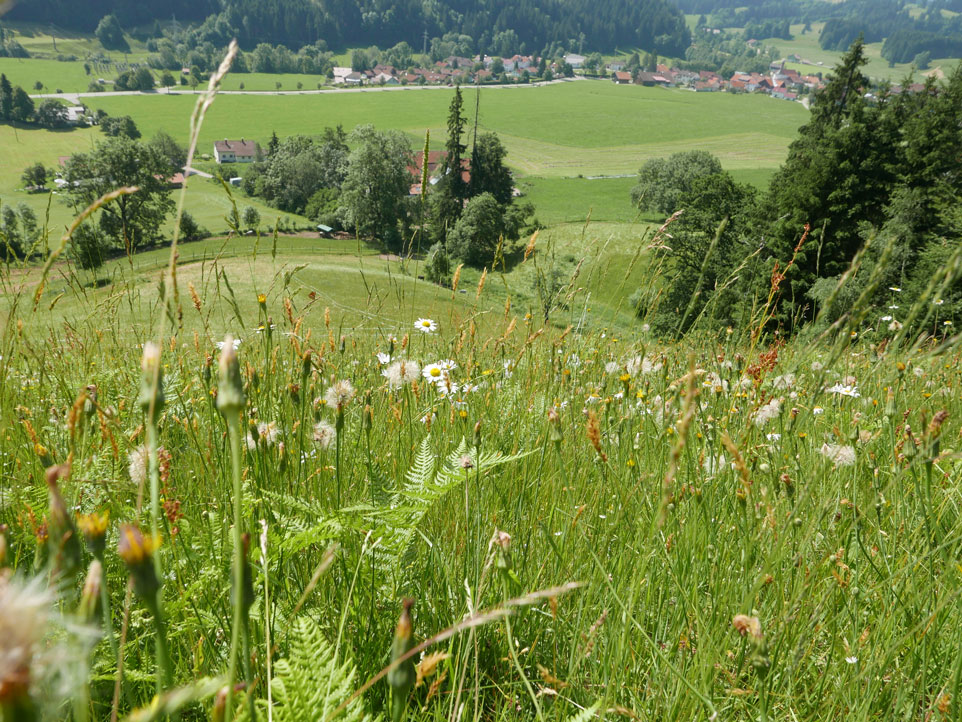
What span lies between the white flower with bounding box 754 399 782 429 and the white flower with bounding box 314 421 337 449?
5.07 ft

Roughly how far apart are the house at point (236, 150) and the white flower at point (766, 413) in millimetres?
91449

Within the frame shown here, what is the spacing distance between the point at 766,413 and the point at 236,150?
93859 mm

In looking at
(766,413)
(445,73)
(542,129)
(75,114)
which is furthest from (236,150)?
(766,413)

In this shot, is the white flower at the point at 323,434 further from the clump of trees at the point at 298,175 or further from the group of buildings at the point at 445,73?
the group of buildings at the point at 445,73

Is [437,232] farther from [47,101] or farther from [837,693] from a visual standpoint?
[47,101]

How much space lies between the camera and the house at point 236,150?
84.1 m

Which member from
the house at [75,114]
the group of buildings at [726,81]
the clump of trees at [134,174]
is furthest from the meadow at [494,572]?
the group of buildings at [726,81]

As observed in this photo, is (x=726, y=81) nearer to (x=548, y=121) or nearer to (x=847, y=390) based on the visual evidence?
(x=548, y=121)

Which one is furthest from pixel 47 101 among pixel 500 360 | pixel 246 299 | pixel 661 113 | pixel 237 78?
pixel 500 360

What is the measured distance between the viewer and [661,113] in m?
106

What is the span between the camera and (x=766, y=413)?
2.41 m

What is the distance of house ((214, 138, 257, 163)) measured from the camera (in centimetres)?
8412

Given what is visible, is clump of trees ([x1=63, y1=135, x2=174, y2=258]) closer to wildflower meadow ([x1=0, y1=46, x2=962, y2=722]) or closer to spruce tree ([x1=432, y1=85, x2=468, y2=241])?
spruce tree ([x1=432, y1=85, x2=468, y2=241])

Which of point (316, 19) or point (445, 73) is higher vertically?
point (316, 19)
